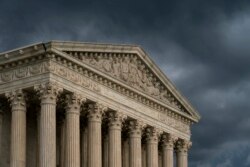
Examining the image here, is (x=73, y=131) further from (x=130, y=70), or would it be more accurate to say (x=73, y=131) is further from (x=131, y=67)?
(x=131, y=67)

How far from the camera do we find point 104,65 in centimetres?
5953

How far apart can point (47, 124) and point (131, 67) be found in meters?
13.5

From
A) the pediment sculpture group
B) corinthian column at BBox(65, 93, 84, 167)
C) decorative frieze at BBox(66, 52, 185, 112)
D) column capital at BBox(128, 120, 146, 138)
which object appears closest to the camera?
corinthian column at BBox(65, 93, 84, 167)

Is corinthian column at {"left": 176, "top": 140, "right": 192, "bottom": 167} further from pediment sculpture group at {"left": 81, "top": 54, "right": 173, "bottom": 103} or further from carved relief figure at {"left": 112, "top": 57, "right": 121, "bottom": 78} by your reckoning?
carved relief figure at {"left": 112, "top": 57, "right": 121, "bottom": 78}

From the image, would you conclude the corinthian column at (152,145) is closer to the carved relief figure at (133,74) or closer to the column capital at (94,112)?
the carved relief figure at (133,74)

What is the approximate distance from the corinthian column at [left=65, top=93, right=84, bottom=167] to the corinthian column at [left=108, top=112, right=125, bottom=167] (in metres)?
5.39

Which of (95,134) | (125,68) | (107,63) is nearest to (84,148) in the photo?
(95,134)

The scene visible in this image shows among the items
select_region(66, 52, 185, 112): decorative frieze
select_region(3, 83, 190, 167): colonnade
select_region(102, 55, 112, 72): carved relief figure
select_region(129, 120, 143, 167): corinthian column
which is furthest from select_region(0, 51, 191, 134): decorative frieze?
select_region(129, 120, 143, 167): corinthian column

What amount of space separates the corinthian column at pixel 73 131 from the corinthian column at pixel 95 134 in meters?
2.20

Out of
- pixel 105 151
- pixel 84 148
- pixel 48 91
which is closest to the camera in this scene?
pixel 48 91

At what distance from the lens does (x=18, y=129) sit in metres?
54.0

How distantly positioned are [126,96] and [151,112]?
15.2 feet

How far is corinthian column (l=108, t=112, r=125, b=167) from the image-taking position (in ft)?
197

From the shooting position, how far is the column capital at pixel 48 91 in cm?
5300
